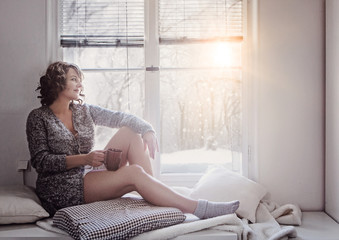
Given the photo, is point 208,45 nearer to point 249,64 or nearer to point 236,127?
point 249,64

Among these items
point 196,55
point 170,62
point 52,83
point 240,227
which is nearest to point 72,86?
point 52,83

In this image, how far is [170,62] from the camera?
114 inches

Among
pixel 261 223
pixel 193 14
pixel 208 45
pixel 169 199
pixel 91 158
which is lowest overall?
pixel 261 223

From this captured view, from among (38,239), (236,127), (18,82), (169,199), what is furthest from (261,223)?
(18,82)

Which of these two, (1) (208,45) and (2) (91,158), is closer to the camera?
(2) (91,158)

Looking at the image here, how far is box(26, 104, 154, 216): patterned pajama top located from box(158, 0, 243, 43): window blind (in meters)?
0.72

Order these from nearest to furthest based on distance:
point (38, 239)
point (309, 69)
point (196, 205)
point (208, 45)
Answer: point (38, 239)
point (196, 205)
point (309, 69)
point (208, 45)

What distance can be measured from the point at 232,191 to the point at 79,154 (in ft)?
3.08

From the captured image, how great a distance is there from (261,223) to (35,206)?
49.1 inches

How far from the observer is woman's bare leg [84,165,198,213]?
2262mm

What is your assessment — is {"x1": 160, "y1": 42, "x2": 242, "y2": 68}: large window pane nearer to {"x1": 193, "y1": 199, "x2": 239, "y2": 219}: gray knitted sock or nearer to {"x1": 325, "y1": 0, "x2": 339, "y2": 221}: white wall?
{"x1": 325, "y1": 0, "x2": 339, "y2": 221}: white wall

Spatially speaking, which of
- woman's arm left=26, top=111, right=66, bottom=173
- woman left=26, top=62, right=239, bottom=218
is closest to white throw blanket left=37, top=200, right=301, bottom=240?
woman left=26, top=62, right=239, bottom=218

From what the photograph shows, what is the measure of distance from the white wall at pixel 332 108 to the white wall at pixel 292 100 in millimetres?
75

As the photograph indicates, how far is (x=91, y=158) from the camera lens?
227 centimetres
